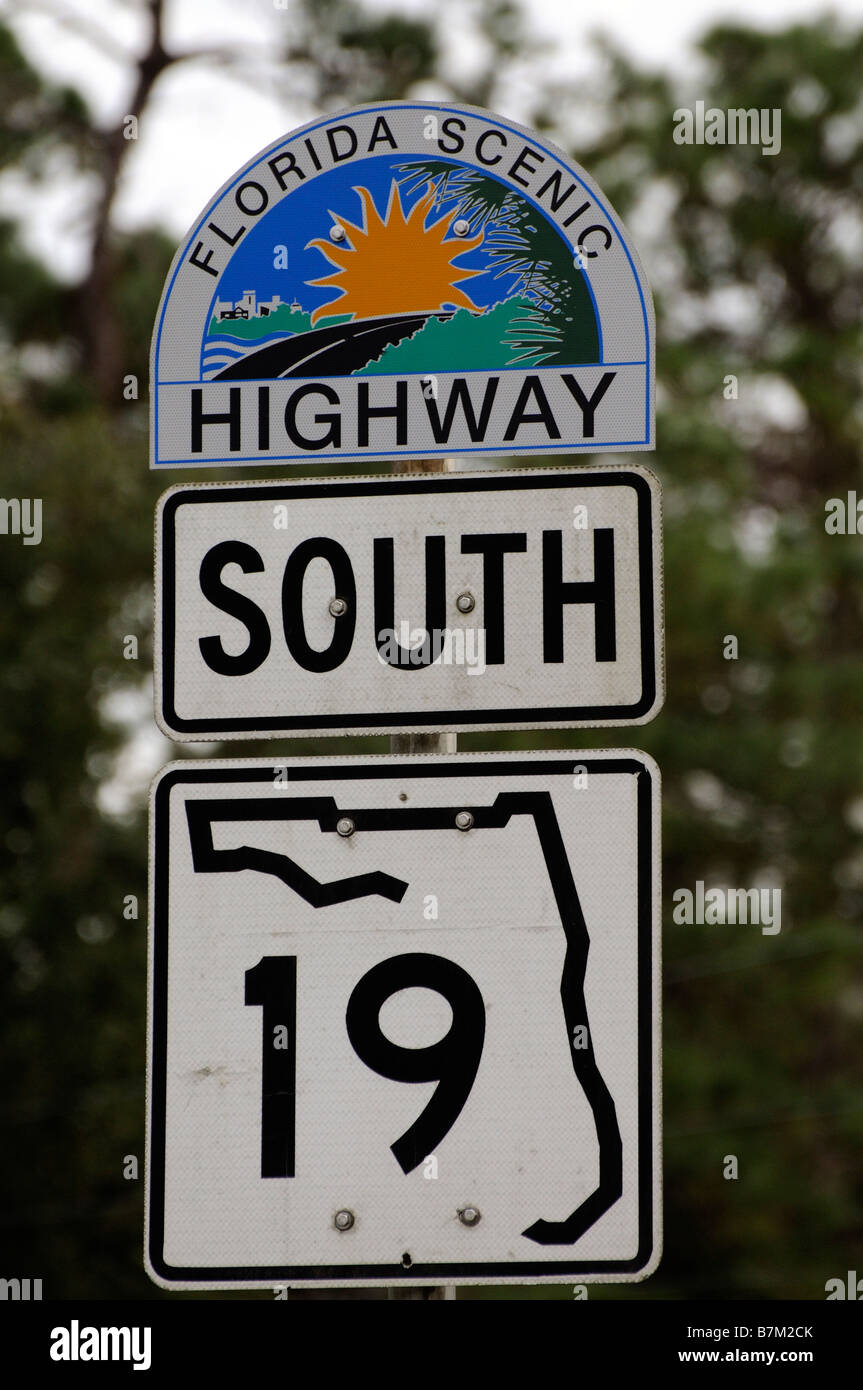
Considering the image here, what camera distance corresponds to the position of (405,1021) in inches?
90.3

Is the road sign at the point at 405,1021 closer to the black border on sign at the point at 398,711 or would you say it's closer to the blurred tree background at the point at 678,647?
the black border on sign at the point at 398,711

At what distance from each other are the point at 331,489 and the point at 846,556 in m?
15.7

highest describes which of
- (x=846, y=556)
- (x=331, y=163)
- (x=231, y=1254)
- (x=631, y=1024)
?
(x=846, y=556)

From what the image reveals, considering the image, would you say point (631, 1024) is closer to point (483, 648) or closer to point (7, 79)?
point (483, 648)

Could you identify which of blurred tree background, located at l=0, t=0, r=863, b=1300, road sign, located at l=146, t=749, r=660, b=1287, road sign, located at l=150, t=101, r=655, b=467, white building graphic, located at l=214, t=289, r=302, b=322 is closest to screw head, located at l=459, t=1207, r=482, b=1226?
road sign, located at l=146, t=749, r=660, b=1287

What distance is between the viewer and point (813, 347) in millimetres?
17484

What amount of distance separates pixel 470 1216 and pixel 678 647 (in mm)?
13578

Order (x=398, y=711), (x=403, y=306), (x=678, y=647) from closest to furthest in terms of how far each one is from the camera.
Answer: (x=398, y=711) → (x=403, y=306) → (x=678, y=647)

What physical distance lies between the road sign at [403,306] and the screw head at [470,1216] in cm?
103

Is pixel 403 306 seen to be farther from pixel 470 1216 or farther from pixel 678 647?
pixel 678 647

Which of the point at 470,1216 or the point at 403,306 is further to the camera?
the point at 403,306

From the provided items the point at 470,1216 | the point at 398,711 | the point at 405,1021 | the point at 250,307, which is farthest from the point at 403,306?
the point at 470,1216

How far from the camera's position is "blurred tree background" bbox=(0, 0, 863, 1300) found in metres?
11.2
